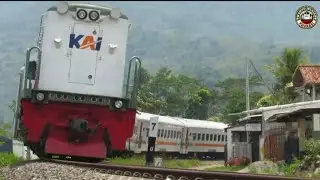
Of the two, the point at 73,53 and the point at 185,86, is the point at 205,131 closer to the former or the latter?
the point at 73,53

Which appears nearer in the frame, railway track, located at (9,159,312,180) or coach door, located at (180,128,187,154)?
railway track, located at (9,159,312,180)

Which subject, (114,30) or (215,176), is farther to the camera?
(114,30)

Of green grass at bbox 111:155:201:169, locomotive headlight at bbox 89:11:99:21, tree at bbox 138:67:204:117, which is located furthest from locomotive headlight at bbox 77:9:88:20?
A: tree at bbox 138:67:204:117

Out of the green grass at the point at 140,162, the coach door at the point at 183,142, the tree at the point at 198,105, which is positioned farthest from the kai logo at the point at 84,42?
the tree at the point at 198,105

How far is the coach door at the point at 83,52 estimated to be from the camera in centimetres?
1087

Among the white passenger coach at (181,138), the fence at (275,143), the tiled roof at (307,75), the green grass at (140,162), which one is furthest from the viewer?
the white passenger coach at (181,138)

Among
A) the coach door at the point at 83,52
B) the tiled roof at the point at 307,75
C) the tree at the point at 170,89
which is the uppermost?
the tree at the point at 170,89

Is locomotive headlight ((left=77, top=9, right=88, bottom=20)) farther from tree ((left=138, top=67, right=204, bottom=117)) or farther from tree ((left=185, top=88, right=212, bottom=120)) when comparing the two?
tree ((left=138, top=67, right=204, bottom=117))

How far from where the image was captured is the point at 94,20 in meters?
10.9

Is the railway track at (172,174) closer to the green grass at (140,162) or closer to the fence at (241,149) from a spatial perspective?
the green grass at (140,162)

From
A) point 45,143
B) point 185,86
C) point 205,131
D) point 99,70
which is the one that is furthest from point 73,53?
point 185,86

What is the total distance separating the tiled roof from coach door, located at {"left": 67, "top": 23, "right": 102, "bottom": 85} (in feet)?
59.3

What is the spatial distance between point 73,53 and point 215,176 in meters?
5.02

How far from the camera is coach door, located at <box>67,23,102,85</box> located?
35.7 feet
